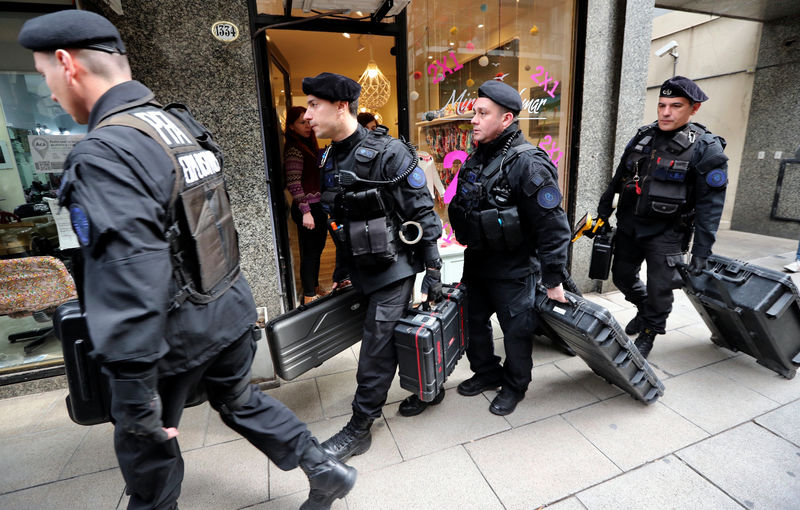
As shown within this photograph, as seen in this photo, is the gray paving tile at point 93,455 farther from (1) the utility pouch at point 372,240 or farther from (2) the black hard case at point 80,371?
(1) the utility pouch at point 372,240

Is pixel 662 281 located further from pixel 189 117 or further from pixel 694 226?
pixel 189 117

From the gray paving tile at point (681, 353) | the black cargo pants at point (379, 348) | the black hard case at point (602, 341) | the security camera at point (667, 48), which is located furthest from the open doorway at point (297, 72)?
the security camera at point (667, 48)

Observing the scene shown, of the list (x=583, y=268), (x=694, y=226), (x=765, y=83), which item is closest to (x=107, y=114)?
(x=694, y=226)

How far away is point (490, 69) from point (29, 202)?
13.9 ft

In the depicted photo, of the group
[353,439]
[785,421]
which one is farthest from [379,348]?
[785,421]

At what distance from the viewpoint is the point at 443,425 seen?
249 cm

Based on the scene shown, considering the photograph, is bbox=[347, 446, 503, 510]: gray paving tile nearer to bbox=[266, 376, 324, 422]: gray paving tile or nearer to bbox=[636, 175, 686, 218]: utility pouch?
bbox=[266, 376, 324, 422]: gray paving tile

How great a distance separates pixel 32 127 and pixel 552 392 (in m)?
4.12

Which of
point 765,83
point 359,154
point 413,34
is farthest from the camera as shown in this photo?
point 765,83

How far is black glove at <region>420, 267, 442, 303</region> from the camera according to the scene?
7.52 ft

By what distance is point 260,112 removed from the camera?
3.08 m

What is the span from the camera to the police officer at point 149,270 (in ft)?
3.81

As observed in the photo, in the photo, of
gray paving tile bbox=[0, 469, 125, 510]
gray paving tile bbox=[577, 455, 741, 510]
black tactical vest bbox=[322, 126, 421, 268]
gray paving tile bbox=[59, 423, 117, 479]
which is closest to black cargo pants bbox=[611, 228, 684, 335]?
gray paving tile bbox=[577, 455, 741, 510]

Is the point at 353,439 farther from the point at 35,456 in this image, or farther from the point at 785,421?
the point at 785,421
